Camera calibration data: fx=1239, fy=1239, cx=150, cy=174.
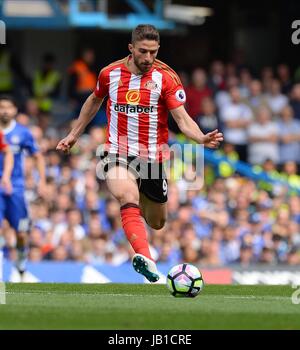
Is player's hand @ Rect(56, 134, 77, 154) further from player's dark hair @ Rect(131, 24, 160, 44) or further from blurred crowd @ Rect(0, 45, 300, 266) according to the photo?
blurred crowd @ Rect(0, 45, 300, 266)

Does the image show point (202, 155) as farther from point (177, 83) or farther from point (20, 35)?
point (177, 83)

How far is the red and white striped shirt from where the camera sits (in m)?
12.1

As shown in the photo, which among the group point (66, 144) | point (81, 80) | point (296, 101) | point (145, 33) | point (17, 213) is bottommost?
point (66, 144)

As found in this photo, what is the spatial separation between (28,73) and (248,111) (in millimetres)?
4731

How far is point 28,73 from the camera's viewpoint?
24.8m

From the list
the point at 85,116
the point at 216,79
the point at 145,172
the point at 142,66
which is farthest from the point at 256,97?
the point at 142,66

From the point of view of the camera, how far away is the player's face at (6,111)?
1631cm

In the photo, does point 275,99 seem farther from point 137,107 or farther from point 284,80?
point 137,107

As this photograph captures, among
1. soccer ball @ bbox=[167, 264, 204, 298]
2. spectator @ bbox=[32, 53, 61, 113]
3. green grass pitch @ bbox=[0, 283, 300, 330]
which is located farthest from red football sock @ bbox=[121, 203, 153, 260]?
spectator @ bbox=[32, 53, 61, 113]

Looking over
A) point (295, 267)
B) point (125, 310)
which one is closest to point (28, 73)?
point (295, 267)

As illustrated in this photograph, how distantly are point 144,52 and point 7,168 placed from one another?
4.87 m

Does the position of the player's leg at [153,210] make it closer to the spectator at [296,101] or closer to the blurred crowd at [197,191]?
the blurred crowd at [197,191]

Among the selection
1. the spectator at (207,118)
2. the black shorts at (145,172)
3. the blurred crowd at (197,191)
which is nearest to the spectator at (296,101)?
the blurred crowd at (197,191)

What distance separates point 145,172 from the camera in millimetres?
12281
